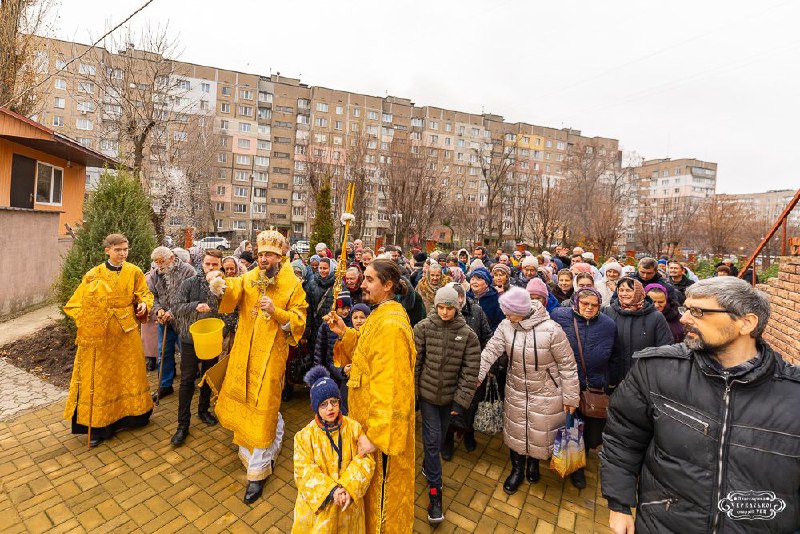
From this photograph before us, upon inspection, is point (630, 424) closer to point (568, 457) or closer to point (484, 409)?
point (568, 457)

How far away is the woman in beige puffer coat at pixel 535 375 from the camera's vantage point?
361 cm

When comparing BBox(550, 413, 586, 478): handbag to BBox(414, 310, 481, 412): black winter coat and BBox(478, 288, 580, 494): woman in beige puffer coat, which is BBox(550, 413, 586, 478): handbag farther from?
BBox(414, 310, 481, 412): black winter coat

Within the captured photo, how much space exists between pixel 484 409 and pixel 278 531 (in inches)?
91.5

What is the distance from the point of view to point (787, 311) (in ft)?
16.6

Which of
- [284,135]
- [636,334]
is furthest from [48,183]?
[284,135]

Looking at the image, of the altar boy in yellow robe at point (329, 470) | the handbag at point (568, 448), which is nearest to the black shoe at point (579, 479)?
the handbag at point (568, 448)

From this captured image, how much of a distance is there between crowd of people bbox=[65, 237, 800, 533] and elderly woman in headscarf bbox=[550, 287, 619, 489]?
0.05 ft

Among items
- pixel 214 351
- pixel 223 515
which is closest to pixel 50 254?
pixel 214 351

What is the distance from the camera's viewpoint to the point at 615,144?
236ft

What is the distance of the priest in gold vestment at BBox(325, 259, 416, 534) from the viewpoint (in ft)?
8.20

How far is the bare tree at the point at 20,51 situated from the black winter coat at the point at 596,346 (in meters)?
15.9

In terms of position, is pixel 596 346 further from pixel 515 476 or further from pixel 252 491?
pixel 252 491

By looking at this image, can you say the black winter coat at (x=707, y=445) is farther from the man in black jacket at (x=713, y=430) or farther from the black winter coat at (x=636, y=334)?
the black winter coat at (x=636, y=334)

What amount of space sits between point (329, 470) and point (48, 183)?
16.5 m
